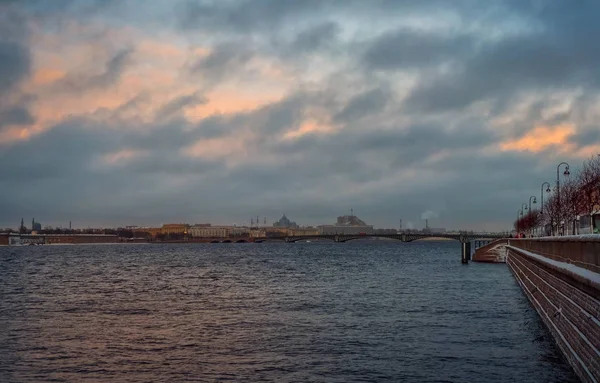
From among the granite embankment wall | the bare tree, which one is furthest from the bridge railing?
the bare tree

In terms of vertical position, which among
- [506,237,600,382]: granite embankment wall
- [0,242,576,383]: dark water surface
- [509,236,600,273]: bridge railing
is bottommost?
[0,242,576,383]: dark water surface

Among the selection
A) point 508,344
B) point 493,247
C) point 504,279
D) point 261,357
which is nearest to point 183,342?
point 261,357

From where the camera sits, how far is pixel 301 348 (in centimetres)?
3008

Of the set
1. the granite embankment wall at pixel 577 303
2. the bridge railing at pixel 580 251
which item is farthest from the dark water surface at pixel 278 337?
the bridge railing at pixel 580 251

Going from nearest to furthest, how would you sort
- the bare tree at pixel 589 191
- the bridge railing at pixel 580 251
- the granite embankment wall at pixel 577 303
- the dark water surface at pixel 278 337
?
the granite embankment wall at pixel 577 303 < the bridge railing at pixel 580 251 < the dark water surface at pixel 278 337 < the bare tree at pixel 589 191

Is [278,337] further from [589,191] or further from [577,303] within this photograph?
[589,191]

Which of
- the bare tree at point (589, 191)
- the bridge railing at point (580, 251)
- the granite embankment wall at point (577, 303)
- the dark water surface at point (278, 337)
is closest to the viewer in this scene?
the granite embankment wall at point (577, 303)

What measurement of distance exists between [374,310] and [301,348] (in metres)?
15.2

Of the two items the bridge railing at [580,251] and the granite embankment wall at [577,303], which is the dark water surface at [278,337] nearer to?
the granite embankment wall at [577,303]

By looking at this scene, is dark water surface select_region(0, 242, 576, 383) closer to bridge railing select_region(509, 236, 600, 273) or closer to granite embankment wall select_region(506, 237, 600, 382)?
granite embankment wall select_region(506, 237, 600, 382)

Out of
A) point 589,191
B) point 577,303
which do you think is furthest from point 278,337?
point 589,191

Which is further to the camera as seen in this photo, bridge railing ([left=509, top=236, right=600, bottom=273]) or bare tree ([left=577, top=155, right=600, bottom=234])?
bare tree ([left=577, top=155, right=600, bottom=234])

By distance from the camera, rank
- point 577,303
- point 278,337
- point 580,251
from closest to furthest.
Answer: point 577,303 < point 580,251 < point 278,337

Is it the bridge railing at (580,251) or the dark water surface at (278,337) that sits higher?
Result: the bridge railing at (580,251)
